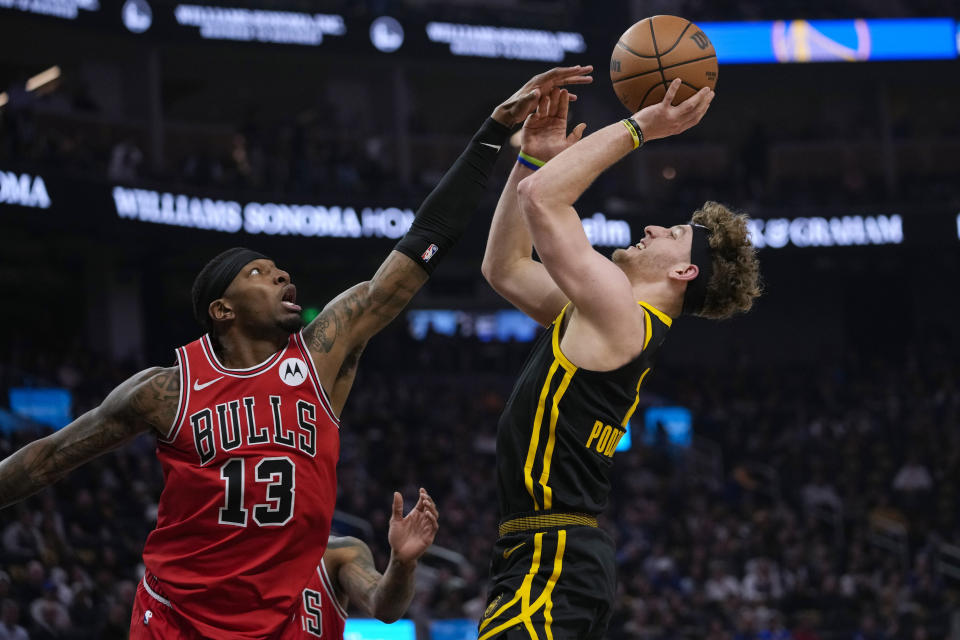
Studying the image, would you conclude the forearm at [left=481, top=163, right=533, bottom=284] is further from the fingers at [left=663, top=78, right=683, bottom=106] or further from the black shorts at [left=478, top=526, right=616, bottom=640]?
the black shorts at [left=478, top=526, right=616, bottom=640]

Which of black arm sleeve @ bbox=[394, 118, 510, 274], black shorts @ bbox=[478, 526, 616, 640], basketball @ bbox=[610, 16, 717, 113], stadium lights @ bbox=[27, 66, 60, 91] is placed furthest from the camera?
stadium lights @ bbox=[27, 66, 60, 91]

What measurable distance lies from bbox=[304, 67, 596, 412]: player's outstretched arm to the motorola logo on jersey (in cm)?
6

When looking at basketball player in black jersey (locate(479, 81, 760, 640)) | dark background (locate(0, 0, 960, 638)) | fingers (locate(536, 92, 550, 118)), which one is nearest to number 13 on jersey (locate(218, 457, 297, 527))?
basketball player in black jersey (locate(479, 81, 760, 640))

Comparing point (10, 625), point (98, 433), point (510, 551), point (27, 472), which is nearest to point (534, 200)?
point (510, 551)

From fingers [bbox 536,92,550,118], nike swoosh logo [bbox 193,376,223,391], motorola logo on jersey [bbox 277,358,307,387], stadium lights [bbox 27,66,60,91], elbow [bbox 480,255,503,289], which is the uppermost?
stadium lights [bbox 27,66,60,91]

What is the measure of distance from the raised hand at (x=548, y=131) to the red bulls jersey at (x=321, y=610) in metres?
1.75

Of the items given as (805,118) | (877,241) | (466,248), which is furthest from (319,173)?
(805,118)

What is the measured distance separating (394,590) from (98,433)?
114 centimetres

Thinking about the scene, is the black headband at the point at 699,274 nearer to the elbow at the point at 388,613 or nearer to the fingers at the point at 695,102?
the fingers at the point at 695,102

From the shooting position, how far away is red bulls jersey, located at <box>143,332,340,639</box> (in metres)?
3.97

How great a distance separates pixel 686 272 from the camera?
413 centimetres

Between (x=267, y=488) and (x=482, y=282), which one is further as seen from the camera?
(x=482, y=282)

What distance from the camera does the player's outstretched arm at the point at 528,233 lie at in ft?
14.6

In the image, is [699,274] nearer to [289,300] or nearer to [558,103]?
[558,103]
